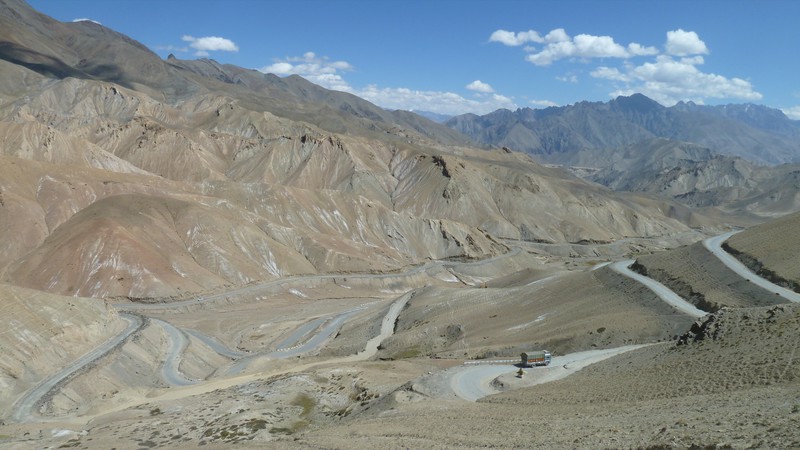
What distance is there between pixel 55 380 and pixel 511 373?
45.2 meters

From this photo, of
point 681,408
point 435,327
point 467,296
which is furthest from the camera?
point 467,296

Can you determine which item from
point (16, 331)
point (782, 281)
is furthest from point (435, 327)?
point (16, 331)

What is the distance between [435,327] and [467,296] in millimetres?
11054

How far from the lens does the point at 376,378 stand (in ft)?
169

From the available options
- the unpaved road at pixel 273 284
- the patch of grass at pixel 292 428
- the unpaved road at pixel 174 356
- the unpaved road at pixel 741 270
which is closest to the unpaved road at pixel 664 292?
the unpaved road at pixel 741 270

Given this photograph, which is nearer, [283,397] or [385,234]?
[283,397]

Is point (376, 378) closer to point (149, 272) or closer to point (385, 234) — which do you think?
point (149, 272)

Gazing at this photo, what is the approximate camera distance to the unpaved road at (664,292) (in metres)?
55.6

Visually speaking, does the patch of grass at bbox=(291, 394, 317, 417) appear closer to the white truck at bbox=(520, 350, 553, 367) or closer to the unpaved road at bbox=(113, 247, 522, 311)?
the white truck at bbox=(520, 350, 553, 367)

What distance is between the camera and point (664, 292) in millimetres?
61906

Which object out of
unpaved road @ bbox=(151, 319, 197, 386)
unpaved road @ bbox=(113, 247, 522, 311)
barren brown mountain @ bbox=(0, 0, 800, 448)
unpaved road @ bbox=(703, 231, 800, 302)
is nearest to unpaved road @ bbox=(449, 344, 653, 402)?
barren brown mountain @ bbox=(0, 0, 800, 448)

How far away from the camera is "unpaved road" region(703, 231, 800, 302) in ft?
172

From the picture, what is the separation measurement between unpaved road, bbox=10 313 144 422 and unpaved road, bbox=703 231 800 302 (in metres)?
67.0

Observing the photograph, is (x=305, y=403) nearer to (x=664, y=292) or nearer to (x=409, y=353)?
(x=409, y=353)
